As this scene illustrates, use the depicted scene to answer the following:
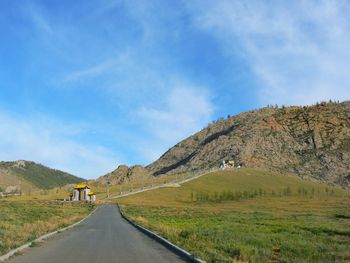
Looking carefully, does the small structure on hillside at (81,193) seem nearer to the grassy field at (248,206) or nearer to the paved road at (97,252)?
the grassy field at (248,206)

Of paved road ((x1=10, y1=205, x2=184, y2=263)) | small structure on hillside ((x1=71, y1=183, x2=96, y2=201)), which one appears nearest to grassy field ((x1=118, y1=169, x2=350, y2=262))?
paved road ((x1=10, y1=205, x2=184, y2=263))

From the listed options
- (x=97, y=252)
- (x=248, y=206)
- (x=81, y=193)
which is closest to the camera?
(x=97, y=252)

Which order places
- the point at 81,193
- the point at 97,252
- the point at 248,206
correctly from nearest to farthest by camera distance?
1. the point at 97,252
2. the point at 248,206
3. the point at 81,193

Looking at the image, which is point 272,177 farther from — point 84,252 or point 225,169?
point 84,252

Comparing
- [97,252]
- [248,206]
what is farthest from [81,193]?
[97,252]

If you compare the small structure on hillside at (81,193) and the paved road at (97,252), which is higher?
the small structure on hillside at (81,193)

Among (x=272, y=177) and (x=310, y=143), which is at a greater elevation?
(x=310, y=143)

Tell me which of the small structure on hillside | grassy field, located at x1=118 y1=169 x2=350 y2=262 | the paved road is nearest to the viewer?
the paved road

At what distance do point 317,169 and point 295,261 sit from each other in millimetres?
166465

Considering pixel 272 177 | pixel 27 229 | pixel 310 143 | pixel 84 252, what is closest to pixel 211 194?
pixel 272 177

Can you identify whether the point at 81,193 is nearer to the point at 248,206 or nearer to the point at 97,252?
the point at 248,206

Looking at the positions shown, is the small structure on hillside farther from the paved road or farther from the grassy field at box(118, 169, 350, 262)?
the paved road

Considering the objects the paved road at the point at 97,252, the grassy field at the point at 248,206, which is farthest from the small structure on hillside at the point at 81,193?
the paved road at the point at 97,252

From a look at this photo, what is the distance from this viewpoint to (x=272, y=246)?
2236cm
